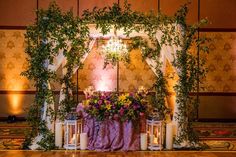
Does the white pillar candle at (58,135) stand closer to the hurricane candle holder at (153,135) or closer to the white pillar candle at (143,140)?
the white pillar candle at (143,140)

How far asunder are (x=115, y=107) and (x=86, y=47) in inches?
54.0

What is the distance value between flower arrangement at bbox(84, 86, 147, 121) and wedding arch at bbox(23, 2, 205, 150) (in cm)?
58

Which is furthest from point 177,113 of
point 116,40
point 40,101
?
point 40,101

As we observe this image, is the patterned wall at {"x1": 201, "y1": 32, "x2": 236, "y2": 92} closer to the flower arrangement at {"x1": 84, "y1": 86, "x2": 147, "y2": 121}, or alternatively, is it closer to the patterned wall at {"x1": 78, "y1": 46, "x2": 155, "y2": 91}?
the patterned wall at {"x1": 78, "y1": 46, "x2": 155, "y2": 91}

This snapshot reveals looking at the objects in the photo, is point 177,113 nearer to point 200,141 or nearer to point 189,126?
point 189,126

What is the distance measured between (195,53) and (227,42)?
33.9 inches

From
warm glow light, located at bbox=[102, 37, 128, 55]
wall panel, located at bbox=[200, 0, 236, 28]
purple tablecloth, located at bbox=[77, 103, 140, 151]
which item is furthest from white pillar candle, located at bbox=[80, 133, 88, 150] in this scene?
wall panel, located at bbox=[200, 0, 236, 28]

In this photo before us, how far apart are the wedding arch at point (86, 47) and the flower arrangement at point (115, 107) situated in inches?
22.7

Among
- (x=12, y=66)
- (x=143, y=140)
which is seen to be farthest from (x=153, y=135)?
(x=12, y=66)

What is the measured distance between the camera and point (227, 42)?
41.8 ft

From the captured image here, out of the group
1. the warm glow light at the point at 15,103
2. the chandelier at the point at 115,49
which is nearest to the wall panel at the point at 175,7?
the chandelier at the point at 115,49

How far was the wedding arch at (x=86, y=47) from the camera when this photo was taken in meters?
9.27

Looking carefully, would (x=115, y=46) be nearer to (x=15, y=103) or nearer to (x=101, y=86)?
(x=101, y=86)

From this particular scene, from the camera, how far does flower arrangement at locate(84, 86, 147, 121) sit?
29.7ft
